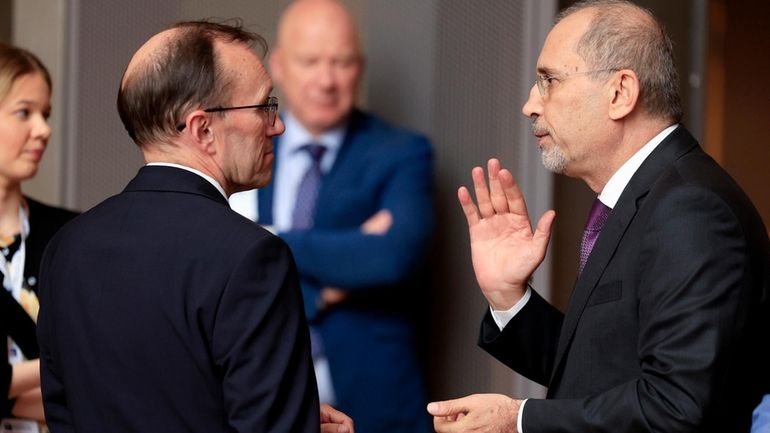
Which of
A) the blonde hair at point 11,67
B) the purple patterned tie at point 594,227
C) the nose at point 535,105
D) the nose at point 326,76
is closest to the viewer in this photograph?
the purple patterned tie at point 594,227

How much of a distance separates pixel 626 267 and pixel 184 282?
81 centimetres

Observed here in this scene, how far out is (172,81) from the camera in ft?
7.71

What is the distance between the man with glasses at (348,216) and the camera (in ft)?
13.3

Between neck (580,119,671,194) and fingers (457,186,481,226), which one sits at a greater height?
neck (580,119,671,194)

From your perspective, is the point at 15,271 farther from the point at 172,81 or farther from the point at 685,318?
the point at 685,318

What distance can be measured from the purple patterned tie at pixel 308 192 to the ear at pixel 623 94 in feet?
5.75

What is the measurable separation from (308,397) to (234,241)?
0.31 m

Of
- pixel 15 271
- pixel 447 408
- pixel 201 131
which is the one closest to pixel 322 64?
pixel 15 271

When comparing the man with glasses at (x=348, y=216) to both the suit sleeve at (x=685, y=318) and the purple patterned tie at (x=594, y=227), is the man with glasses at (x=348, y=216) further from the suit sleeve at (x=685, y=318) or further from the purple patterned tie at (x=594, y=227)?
the suit sleeve at (x=685, y=318)

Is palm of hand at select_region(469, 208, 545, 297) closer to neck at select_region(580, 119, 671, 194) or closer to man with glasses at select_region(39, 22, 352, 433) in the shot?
neck at select_region(580, 119, 671, 194)

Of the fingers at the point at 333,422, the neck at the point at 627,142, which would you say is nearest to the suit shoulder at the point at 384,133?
the neck at the point at 627,142

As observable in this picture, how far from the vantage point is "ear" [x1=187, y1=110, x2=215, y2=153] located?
7.74 ft

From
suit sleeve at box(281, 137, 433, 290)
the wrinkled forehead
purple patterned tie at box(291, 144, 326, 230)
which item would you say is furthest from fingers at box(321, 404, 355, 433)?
purple patterned tie at box(291, 144, 326, 230)

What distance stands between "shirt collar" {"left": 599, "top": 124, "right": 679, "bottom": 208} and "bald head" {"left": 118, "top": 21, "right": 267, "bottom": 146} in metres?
0.80
